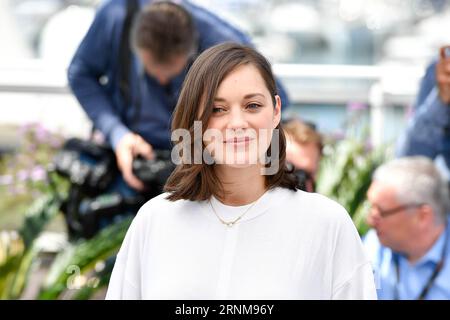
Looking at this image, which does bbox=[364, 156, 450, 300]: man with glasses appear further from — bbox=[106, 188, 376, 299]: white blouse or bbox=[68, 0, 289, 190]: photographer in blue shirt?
Result: bbox=[106, 188, 376, 299]: white blouse

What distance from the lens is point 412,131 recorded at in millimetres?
3602

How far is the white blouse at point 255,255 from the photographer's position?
1.56 metres

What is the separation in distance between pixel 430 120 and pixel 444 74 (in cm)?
34

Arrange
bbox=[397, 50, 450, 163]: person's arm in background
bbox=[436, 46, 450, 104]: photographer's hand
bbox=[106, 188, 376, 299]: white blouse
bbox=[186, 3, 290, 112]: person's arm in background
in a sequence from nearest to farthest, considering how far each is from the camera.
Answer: bbox=[106, 188, 376, 299]: white blouse < bbox=[436, 46, 450, 104]: photographer's hand < bbox=[186, 3, 290, 112]: person's arm in background < bbox=[397, 50, 450, 163]: person's arm in background

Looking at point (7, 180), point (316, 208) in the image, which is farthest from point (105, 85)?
point (316, 208)

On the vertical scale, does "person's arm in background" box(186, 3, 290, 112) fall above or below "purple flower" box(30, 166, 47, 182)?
above

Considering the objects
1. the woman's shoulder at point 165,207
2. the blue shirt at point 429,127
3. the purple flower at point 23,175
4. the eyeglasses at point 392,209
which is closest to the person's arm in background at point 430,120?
the blue shirt at point 429,127

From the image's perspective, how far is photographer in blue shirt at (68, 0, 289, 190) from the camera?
304 centimetres

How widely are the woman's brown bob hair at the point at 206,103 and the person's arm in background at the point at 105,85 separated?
146 centimetres

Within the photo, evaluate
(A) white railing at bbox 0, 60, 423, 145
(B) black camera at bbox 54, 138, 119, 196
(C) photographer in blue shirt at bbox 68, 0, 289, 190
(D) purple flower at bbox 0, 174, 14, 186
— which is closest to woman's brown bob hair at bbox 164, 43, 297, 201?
(C) photographer in blue shirt at bbox 68, 0, 289, 190

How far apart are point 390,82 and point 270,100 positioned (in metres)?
4.09

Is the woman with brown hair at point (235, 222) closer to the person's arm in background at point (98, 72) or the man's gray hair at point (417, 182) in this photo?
the person's arm in background at point (98, 72)
